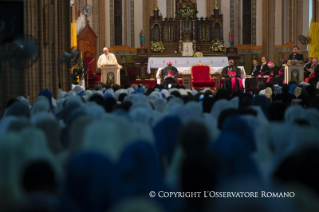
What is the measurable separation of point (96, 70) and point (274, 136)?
25112 mm

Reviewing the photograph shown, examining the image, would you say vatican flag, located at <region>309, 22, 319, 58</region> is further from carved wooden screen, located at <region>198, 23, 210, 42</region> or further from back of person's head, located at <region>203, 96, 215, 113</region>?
back of person's head, located at <region>203, 96, 215, 113</region>

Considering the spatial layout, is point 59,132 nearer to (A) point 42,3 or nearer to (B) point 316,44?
(A) point 42,3

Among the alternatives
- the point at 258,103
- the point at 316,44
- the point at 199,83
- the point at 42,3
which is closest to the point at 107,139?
the point at 258,103

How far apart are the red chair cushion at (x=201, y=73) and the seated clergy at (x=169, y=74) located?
76 centimetres

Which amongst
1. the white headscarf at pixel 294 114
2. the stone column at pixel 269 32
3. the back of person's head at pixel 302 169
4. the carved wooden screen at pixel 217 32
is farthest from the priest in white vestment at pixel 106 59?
the back of person's head at pixel 302 169

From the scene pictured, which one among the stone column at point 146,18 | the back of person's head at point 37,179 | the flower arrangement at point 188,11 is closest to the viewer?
the back of person's head at point 37,179

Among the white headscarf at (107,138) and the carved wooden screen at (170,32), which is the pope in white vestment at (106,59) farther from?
the white headscarf at (107,138)

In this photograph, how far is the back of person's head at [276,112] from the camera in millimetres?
8164

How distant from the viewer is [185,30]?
1183 inches

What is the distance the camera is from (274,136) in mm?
5719

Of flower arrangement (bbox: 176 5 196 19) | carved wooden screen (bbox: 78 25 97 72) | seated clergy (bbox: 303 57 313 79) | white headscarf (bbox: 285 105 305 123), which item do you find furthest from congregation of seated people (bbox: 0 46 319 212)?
flower arrangement (bbox: 176 5 196 19)

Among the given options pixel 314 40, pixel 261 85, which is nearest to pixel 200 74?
pixel 261 85

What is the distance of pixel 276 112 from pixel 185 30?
22.2 m

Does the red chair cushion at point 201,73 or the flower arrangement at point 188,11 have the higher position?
the flower arrangement at point 188,11
